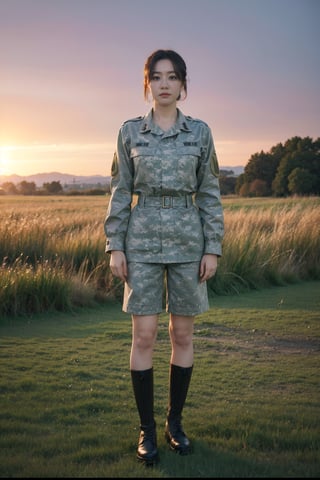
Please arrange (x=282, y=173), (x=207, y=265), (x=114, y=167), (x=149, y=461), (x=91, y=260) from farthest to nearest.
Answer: (x=282, y=173), (x=91, y=260), (x=114, y=167), (x=207, y=265), (x=149, y=461)

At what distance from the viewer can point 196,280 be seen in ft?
10.3

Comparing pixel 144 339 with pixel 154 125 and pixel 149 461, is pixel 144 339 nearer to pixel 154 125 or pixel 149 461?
pixel 149 461

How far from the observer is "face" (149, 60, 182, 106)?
311 centimetres

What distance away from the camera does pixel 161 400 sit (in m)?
4.11

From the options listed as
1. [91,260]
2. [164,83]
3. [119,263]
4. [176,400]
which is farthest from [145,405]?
[91,260]

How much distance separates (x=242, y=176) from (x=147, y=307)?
47.1m

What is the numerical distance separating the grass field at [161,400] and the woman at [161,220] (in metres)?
0.26

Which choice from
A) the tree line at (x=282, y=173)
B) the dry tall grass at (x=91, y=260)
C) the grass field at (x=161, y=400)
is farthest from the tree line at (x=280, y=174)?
the grass field at (x=161, y=400)

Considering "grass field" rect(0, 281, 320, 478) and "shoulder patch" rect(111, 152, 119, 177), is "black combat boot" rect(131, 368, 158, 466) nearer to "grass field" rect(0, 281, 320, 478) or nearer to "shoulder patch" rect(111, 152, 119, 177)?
"grass field" rect(0, 281, 320, 478)

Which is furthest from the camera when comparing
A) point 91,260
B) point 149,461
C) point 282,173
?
point 282,173

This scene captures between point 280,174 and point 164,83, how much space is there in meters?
42.5

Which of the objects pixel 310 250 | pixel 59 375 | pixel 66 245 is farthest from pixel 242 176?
pixel 59 375

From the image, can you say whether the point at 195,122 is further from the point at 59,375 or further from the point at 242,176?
the point at 242,176

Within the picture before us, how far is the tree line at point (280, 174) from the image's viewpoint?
41719 millimetres
